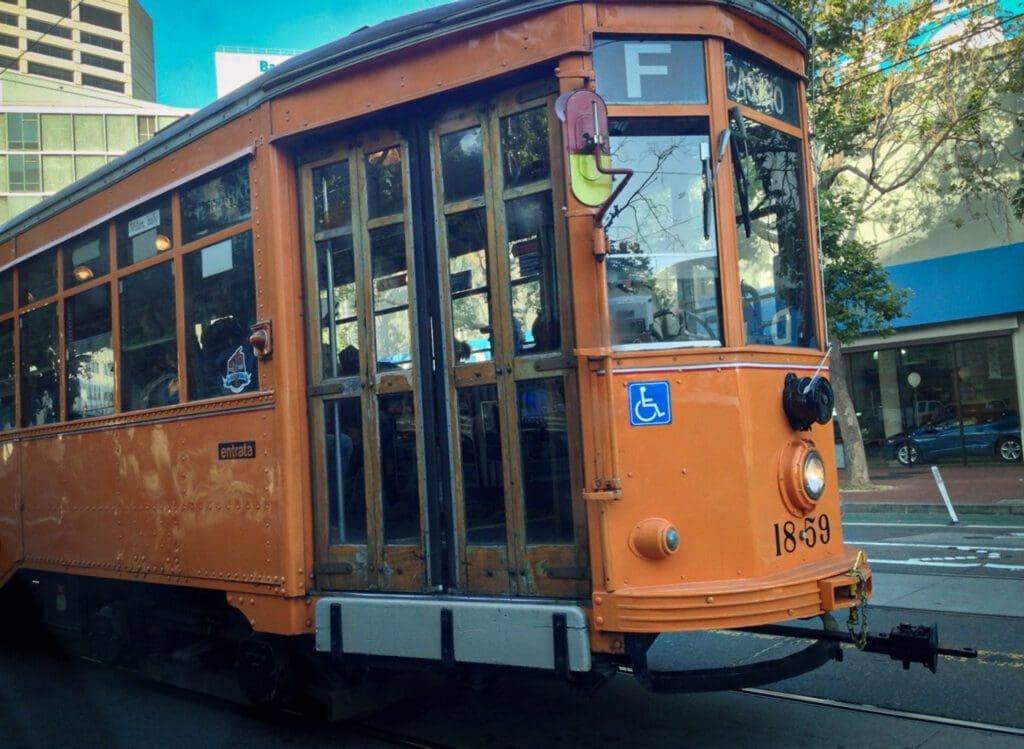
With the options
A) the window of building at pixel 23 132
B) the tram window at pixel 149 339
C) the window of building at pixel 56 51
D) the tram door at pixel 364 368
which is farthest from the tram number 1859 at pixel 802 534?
the window of building at pixel 56 51

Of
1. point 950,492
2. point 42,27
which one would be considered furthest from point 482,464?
point 42,27

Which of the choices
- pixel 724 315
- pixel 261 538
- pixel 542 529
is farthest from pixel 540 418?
pixel 261 538

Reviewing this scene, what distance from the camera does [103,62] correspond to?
70.9 meters

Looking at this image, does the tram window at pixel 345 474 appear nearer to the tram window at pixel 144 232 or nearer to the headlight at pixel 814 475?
the tram window at pixel 144 232

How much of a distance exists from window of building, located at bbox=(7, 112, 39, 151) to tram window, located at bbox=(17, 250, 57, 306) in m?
58.7

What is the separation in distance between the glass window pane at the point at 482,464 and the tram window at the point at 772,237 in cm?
122

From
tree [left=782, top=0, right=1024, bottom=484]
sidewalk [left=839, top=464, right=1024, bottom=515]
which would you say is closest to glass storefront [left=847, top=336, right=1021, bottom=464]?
sidewalk [left=839, top=464, right=1024, bottom=515]

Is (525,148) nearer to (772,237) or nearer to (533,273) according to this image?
(533,273)

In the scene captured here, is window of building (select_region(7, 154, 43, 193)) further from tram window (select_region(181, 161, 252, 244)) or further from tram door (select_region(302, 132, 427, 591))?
tram door (select_region(302, 132, 427, 591))

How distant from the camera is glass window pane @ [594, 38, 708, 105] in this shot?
13.6 ft

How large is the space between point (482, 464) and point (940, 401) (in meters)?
20.1

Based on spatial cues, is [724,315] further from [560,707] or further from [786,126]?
[560,707]

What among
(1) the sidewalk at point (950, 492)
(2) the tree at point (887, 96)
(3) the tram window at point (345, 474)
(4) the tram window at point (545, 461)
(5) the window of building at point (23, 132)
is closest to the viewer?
(4) the tram window at point (545, 461)

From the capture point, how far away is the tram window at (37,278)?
6.88 metres
